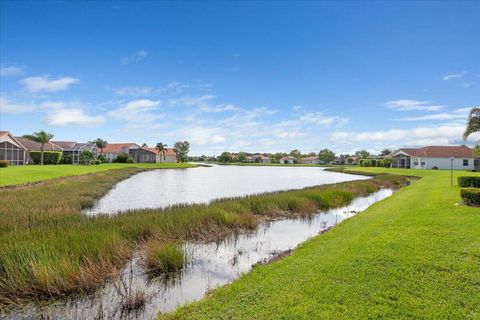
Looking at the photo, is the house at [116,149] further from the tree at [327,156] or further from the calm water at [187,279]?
the calm water at [187,279]

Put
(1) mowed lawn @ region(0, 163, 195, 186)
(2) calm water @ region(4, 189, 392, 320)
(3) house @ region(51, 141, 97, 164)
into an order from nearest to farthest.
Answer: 1. (2) calm water @ region(4, 189, 392, 320)
2. (1) mowed lawn @ region(0, 163, 195, 186)
3. (3) house @ region(51, 141, 97, 164)

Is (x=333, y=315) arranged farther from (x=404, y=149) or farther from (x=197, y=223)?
(x=404, y=149)

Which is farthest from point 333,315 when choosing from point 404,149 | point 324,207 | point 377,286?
point 404,149

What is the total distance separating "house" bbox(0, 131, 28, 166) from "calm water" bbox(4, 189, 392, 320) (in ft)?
167

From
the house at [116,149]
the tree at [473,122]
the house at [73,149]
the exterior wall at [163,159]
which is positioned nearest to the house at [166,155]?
the exterior wall at [163,159]

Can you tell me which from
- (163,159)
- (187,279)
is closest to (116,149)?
(163,159)

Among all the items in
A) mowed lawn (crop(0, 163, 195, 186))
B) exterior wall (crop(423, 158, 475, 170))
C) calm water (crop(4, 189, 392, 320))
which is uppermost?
exterior wall (crop(423, 158, 475, 170))

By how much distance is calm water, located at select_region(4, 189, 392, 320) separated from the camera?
6.70 m

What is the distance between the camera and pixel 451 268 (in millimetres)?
6977

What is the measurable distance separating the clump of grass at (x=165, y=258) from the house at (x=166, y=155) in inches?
3933

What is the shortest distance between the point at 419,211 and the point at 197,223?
375 inches

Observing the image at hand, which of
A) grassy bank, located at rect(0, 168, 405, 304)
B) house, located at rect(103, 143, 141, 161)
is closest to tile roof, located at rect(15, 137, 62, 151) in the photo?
house, located at rect(103, 143, 141, 161)

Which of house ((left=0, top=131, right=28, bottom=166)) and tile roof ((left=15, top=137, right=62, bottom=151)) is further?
tile roof ((left=15, top=137, right=62, bottom=151))

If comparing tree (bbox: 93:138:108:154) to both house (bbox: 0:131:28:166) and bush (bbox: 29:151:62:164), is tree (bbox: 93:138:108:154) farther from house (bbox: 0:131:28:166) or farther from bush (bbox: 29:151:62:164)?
house (bbox: 0:131:28:166)
